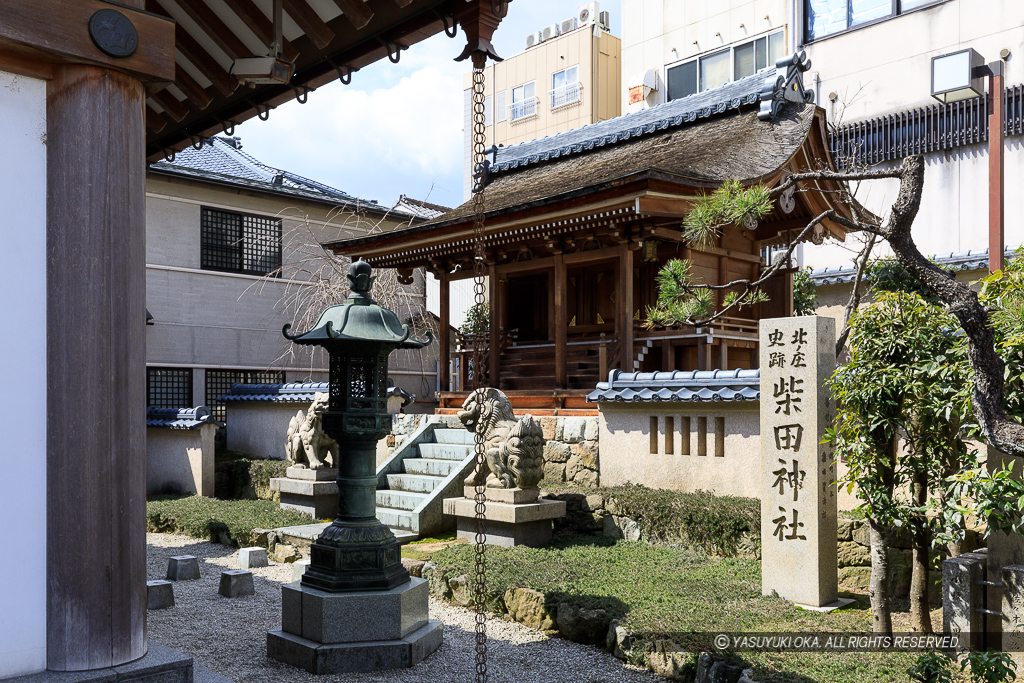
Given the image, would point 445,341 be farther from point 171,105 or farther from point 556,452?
point 171,105

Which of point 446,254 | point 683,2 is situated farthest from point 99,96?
point 683,2

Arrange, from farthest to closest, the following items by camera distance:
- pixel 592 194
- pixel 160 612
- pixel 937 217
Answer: pixel 937 217, pixel 592 194, pixel 160 612

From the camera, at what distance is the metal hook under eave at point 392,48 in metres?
4.76

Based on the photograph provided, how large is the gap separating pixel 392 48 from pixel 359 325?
250cm

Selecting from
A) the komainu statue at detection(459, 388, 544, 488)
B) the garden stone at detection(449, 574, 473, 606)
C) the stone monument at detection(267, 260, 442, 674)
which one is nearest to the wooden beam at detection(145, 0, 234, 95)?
the stone monument at detection(267, 260, 442, 674)

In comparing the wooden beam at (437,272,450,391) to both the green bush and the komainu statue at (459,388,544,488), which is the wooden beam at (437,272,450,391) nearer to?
the green bush

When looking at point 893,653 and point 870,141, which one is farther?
point 870,141

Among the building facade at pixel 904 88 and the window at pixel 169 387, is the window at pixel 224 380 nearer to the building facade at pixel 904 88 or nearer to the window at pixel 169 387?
the window at pixel 169 387

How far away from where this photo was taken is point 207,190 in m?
19.0

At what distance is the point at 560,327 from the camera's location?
13219 millimetres

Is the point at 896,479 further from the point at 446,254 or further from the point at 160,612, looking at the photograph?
the point at 446,254

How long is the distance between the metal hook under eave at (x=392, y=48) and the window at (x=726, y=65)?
19.5m

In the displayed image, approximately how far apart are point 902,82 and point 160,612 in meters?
20.2

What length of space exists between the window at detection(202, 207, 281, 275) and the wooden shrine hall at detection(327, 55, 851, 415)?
5056 mm
